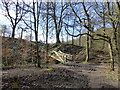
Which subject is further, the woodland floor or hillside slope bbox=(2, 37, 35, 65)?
hillside slope bbox=(2, 37, 35, 65)

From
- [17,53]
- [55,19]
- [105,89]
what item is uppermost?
[55,19]

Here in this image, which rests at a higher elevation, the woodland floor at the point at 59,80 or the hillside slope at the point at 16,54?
the hillside slope at the point at 16,54

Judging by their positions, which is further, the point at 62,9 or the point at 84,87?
the point at 62,9

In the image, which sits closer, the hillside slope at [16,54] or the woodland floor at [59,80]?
the woodland floor at [59,80]

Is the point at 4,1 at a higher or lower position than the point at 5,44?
higher

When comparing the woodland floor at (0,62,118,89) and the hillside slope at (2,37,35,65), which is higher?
the hillside slope at (2,37,35,65)

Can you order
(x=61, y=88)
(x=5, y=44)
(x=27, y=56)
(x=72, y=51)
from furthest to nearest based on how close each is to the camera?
(x=72, y=51) → (x=5, y=44) → (x=27, y=56) → (x=61, y=88)

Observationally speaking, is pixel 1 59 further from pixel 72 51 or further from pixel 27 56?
pixel 72 51

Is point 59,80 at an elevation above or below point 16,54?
below

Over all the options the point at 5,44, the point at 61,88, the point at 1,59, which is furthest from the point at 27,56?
the point at 61,88

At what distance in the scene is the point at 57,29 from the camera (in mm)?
22922

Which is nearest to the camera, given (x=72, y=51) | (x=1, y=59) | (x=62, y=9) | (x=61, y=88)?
(x=61, y=88)

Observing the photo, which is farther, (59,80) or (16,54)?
(16,54)

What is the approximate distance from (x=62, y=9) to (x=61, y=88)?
1989 centimetres
